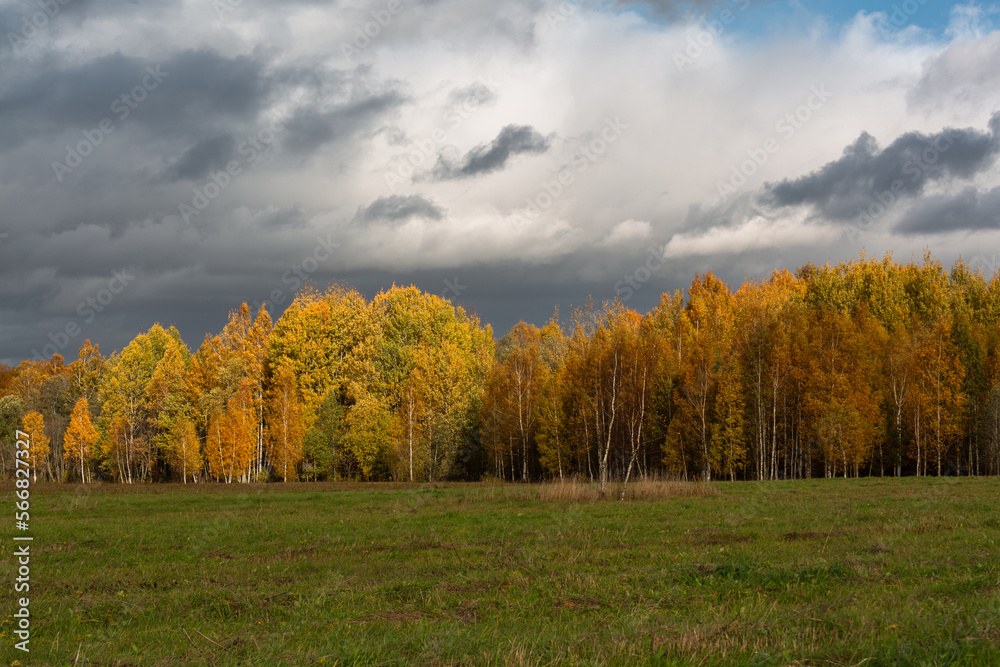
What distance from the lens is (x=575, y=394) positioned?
193 feet

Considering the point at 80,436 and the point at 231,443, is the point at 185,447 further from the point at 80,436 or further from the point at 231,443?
the point at 80,436

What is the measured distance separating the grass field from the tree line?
71.9 feet

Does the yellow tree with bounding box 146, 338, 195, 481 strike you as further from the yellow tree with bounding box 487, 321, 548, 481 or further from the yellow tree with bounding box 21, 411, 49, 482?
the yellow tree with bounding box 487, 321, 548, 481

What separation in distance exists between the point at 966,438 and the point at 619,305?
3405cm

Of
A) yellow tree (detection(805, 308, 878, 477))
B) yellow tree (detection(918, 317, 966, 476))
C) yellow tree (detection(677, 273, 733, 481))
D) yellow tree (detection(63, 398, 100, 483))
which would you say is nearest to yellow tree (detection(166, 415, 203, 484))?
yellow tree (detection(63, 398, 100, 483))

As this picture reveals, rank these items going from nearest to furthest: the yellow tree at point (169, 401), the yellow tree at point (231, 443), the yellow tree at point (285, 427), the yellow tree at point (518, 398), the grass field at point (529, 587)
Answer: the grass field at point (529, 587), the yellow tree at point (231, 443), the yellow tree at point (518, 398), the yellow tree at point (285, 427), the yellow tree at point (169, 401)

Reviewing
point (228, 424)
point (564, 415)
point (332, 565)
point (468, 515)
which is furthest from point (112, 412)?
point (332, 565)

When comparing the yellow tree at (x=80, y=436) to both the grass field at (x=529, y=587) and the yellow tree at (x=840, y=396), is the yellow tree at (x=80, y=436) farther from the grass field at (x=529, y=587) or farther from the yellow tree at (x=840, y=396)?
the yellow tree at (x=840, y=396)

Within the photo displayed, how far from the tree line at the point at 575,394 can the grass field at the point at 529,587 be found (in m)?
21.9

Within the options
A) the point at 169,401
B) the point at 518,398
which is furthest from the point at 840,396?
the point at 169,401

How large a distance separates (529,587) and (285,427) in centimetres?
5425

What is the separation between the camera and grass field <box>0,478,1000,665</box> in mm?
8086

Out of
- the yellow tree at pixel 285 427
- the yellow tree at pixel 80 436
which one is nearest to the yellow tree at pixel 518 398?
the yellow tree at pixel 285 427

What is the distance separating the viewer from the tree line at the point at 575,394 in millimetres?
53062
